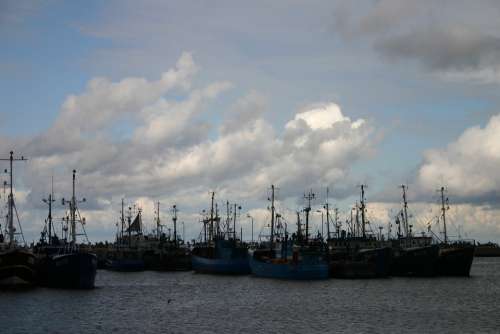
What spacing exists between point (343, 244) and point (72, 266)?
8026 centimetres

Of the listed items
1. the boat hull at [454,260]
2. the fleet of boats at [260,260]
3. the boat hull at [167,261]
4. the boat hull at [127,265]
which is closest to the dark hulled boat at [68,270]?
the fleet of boats at [260,260]

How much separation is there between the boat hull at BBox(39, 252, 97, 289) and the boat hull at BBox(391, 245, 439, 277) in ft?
178

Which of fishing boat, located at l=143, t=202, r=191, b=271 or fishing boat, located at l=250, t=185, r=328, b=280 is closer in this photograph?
fishing boat, located at l=250, t=185, r=328, b=280

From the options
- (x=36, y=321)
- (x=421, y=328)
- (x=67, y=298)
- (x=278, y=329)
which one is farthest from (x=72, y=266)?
(x=421, y=328)

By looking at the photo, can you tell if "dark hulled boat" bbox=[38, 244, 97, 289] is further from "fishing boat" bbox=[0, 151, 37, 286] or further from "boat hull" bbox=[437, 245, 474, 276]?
"boat hull" bbox=[437, 245, 474, 276]

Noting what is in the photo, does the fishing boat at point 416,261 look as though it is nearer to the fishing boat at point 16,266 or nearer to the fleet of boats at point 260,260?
the fleet of boats at point 260,260

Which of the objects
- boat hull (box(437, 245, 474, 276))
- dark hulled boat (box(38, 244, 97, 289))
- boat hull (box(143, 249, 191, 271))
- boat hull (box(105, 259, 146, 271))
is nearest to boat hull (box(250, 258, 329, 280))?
boat hull (box(437, 245, 474, 276))

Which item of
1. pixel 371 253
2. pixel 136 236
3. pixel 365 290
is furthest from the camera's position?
pixel 136 236

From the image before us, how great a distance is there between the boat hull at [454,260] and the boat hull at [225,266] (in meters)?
35.4

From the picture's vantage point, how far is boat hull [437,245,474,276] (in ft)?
393

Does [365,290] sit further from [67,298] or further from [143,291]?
[67,298]

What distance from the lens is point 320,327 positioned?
6169cm

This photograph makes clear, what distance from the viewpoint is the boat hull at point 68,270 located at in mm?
89562

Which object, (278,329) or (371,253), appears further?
(371,253)
